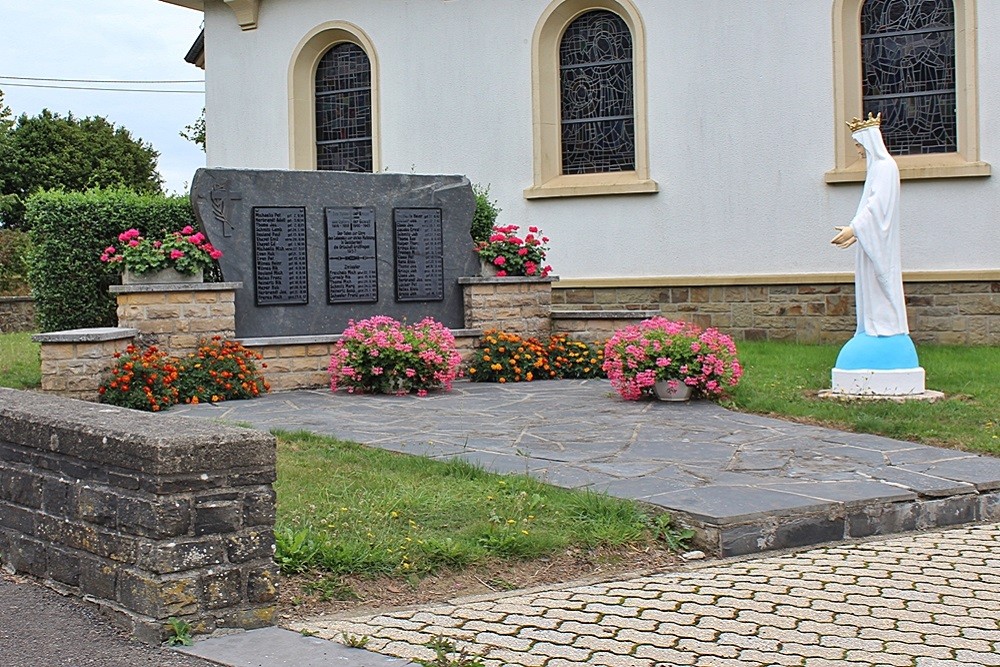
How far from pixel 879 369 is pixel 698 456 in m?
3.36

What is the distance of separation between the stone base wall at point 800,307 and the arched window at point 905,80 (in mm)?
1600

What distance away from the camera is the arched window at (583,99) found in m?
18.1

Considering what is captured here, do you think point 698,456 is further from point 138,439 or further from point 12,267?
point 12,267

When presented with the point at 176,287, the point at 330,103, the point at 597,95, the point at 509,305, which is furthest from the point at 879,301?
the point at 330,103

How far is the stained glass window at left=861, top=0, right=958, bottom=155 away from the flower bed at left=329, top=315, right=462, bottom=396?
7.73 meters

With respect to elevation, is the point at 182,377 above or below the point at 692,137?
below

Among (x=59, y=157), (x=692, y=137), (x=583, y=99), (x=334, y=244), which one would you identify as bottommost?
(x=334, y=244)

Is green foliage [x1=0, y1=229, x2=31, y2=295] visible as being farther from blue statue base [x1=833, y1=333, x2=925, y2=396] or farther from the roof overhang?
blue statue base [x1=833, y1=333, x2=925, y2=396]

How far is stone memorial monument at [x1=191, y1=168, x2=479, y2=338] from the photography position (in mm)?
12938

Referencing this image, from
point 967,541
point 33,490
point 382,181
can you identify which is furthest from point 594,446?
point 382,181

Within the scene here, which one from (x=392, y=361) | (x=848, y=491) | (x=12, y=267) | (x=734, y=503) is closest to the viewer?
(x=734, y=503)

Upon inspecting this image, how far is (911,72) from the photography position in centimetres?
1647

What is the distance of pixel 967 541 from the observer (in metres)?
6.89

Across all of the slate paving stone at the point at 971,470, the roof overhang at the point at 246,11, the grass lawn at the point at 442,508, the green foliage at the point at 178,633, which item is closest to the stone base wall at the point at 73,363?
the grass lawn at the point at 442,508
